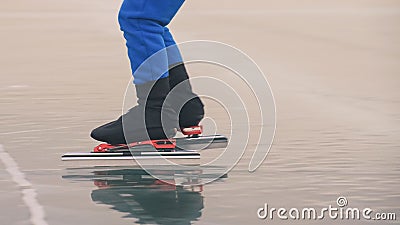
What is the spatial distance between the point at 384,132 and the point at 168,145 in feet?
4.93

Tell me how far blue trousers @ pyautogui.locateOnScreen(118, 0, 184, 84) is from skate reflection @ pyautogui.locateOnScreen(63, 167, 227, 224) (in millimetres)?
591

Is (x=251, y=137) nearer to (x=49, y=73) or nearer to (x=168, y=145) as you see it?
(x=168, y=145)

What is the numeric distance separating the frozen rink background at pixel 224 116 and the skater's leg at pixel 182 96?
36 cm

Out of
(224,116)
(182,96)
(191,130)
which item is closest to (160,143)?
(191,130)

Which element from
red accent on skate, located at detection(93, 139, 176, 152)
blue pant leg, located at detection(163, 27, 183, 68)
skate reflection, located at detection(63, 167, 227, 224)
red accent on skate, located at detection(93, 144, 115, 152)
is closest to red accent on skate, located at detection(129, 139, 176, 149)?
red accent on skate, located at detection(93, 139, 176, 152)

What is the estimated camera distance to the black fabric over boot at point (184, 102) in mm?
6770

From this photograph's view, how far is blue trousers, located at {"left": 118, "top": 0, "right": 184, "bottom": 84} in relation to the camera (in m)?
6.61

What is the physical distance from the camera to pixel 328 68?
35.3 ft

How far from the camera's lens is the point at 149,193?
573cm

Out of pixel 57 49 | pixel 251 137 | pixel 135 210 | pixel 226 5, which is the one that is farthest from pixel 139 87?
pixel 226 5

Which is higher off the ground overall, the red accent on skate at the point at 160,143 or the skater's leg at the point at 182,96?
the skater's leg at the point at 182,96

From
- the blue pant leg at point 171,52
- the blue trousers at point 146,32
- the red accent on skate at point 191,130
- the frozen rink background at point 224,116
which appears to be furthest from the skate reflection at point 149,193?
the blue pant leg at point 171,52

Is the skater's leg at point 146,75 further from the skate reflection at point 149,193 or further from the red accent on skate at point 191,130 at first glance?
the skate reflection at point 149,193

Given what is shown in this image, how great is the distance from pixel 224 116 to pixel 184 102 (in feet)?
4.40
